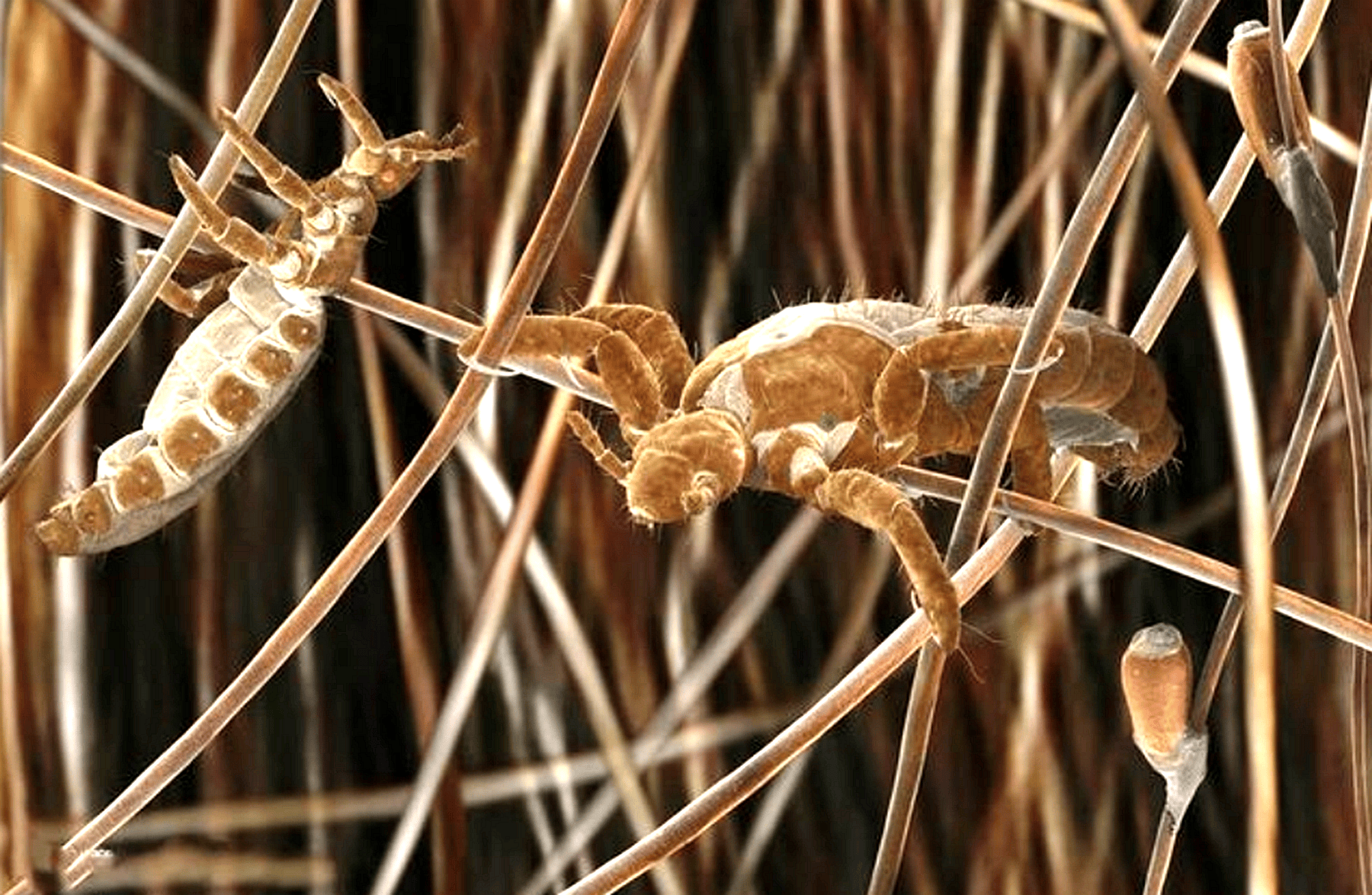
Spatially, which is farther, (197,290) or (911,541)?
(197,290)

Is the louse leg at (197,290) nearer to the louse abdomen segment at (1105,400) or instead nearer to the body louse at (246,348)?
the body louse at (246,348)

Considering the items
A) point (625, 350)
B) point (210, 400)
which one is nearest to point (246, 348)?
point (210, 400)

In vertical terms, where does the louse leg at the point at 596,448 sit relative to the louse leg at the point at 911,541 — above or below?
above

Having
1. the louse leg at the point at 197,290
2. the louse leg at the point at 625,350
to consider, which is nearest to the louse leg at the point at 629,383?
the louse leg at the point at 625,350

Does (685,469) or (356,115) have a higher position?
(356,115)

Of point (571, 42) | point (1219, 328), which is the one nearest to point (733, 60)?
point (571, 42)

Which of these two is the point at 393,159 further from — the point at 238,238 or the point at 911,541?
the point at 911,541
